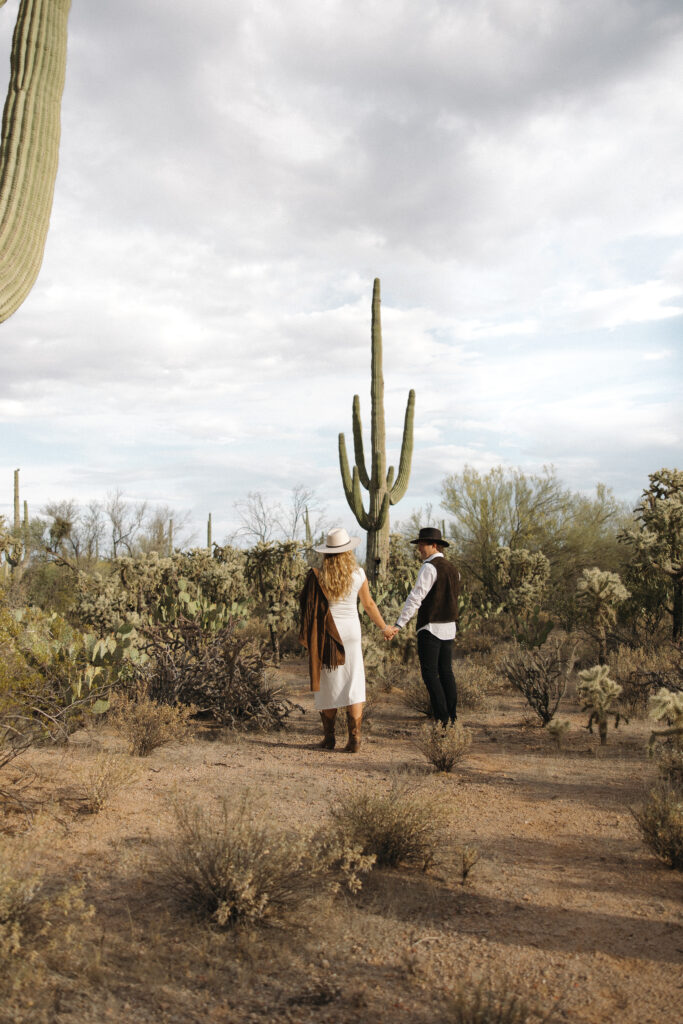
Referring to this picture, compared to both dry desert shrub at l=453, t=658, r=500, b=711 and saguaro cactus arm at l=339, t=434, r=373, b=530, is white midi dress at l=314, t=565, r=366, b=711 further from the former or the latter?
saguaro cactus arm at l=339, t=434, r=373, b=530

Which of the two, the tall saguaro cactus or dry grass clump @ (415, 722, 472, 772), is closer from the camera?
dry grass clump @ (415, 722, 472, 772)

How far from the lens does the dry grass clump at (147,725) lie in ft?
20.5

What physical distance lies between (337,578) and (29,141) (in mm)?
5496

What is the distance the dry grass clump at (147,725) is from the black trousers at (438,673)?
213cm

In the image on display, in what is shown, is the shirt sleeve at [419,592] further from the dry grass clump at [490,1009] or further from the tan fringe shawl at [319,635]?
the dry grass clump at [490,1009]

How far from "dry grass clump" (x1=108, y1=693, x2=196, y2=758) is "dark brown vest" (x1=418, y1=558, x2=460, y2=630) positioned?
2266mm

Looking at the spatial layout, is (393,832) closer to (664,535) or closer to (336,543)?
(336,543)

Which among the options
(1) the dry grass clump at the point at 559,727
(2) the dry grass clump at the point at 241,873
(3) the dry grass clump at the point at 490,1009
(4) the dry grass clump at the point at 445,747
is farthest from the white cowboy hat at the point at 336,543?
(3) the dry grass clump at the point at 490,1009

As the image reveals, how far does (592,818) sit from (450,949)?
2145 millimetres

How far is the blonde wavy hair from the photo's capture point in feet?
21.8

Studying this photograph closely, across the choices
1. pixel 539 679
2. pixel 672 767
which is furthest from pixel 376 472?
pixel 672 767

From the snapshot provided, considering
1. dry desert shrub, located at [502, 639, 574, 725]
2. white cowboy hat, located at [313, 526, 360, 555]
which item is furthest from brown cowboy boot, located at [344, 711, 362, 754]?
dry desert shrub, located at [502, 639, 574, 725]

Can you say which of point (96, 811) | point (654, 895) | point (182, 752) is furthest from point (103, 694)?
A: point (654, 895)

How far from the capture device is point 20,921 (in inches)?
126
